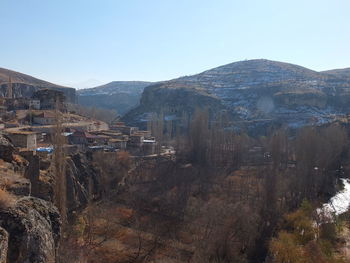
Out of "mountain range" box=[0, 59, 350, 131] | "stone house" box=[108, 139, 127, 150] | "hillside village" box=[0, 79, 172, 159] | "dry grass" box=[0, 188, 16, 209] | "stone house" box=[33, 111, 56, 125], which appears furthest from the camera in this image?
"mountain range" box=[0, 59, 350, 131]

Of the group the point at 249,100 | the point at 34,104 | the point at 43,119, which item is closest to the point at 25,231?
the point at 43,119

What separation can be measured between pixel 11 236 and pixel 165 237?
11646mm

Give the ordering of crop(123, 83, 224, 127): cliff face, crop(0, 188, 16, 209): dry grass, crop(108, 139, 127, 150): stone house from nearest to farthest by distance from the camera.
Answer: crop(0, 188, 16, 209): dry grass → crop(108, 139, 127, 150): stone house → crop(123, 83, 224, 127): cliff face

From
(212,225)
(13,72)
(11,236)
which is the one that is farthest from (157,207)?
(13,72)

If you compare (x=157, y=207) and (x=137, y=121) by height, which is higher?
(x=137, y=121)

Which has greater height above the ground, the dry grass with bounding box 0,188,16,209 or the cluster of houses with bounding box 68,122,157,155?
the dry grass with bounding box 0,188,16,209

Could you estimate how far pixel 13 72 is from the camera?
7800 cm

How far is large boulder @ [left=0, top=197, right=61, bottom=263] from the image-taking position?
3.62 m

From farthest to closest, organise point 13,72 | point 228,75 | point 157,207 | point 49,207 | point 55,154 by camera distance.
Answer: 1. point 228,75
2. point 13,72
3. point 157,207
4. point 55,154
5. point 49,207

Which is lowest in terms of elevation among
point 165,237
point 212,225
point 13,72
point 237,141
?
point 165,237

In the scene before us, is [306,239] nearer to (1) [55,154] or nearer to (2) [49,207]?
(1) [55,154]

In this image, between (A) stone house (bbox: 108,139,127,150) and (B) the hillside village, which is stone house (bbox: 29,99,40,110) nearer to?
(B) the hillside village

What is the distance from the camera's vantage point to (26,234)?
3740mm

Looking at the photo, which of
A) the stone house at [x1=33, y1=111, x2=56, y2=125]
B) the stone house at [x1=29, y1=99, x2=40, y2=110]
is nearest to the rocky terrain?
the stone house at [x1=33, y1=111, x2=56, y2=125]
